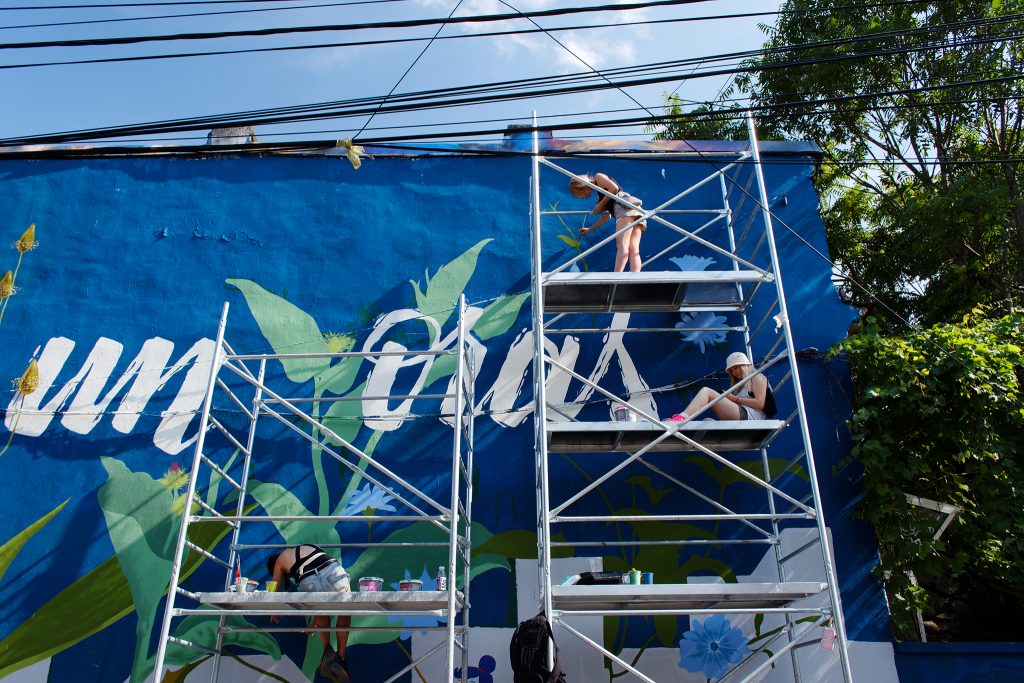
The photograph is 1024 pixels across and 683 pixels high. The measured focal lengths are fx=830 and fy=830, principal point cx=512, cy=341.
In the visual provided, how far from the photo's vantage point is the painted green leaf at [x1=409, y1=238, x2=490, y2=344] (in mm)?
7988

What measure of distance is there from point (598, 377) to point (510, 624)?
90.9 inches

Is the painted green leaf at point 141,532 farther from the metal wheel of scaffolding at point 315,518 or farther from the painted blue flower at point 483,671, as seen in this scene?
the painted blue flower at point 483,671

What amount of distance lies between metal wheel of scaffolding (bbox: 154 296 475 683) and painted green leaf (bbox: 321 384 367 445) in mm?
62

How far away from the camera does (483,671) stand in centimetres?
647

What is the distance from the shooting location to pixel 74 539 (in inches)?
283

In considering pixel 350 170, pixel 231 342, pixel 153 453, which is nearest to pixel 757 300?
pixel 350 170

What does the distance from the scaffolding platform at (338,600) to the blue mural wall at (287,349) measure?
881 millimetres

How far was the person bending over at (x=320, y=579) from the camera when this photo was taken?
6070 mm

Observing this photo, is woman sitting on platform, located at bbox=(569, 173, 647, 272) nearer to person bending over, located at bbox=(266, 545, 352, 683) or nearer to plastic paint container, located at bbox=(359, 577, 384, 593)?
plastic paint container, located at bbox=(359, 577, 384, 593)

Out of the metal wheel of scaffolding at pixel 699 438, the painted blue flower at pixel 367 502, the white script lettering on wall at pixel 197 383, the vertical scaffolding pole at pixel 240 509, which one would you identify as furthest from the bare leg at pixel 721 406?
the vertical scaffolding pole at pixel 240 509

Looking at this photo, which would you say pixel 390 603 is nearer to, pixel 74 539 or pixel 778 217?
pixel 74 539

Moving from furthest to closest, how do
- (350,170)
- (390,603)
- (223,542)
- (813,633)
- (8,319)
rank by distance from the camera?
1. (350,170)
2. (8,319)
3. (223,542)
4. (813,633)
5. (390,603)

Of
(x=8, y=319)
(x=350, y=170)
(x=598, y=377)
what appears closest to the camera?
(x=598, y=377)

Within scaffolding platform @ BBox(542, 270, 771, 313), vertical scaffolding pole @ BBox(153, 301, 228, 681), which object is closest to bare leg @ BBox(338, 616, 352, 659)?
Result: vertical scaffolding pole @ BBox(153, 301, 228, 681)
